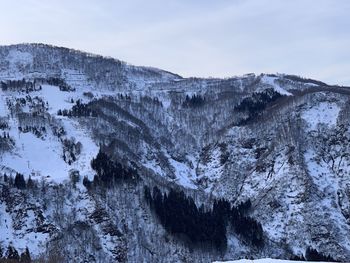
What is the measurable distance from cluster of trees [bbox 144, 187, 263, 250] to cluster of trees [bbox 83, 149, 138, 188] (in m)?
7.59

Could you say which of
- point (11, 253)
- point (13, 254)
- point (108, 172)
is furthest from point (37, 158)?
point (13, 254)

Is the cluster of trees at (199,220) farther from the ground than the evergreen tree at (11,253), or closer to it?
farther from the ground

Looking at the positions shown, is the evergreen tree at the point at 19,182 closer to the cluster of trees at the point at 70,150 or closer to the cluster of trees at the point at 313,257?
the cluster of trees at the point at 70,150

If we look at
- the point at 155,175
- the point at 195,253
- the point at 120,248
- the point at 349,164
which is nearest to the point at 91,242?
the point at 120,248

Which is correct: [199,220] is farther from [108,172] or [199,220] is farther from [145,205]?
[108,172]

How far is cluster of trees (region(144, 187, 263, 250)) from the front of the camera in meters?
154

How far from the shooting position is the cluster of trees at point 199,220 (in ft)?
505

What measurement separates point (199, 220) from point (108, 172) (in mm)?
28531

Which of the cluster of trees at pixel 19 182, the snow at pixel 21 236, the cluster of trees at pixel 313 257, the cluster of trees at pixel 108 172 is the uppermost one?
the cluster of trees at pixel 108 172

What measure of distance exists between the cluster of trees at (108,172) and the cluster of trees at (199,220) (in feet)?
24.9

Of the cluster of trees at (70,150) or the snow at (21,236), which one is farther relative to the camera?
the cluster of trees at (70,150)

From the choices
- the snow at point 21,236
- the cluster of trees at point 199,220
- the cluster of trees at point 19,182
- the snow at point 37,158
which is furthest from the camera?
the snow at point 37,158

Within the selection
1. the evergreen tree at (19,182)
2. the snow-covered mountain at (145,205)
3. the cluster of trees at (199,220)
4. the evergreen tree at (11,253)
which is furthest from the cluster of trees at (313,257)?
the evergreen tree at (19,182)

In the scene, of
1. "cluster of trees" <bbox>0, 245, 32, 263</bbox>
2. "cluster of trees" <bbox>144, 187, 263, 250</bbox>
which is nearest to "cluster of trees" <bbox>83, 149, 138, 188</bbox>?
"cluster of trees" <bbox>144, 187, 263, 250</bbox>
